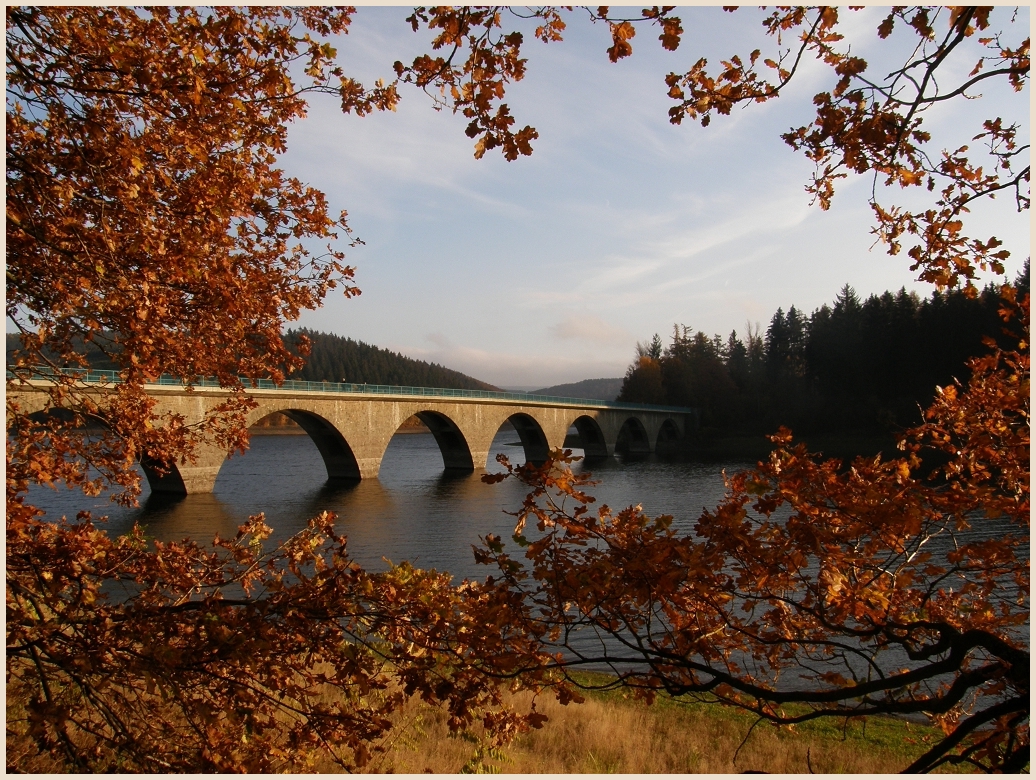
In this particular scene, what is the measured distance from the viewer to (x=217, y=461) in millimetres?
28719

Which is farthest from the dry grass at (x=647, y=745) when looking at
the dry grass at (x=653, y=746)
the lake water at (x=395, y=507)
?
the lake water at (x=395, y=507)

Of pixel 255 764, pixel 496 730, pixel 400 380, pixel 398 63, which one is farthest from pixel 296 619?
pixel 400 380

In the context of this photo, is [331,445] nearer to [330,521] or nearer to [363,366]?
[330,521]

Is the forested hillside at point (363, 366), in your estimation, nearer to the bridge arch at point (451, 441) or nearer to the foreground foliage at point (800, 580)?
the bridge arch at point (451, 441)

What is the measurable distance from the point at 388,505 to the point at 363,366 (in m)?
110

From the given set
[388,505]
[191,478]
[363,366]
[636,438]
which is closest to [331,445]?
[191,478]

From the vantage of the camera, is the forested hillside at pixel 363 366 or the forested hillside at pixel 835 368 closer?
the forested hillside at pixel 835 368

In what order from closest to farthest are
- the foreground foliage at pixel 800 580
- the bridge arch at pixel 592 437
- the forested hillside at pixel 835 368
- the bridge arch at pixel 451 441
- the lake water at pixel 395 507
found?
the foreground foliage at pixel 800 580 → the lake water at pixel 395 507 → the bridge arch at pixel 451 441 → the forested hillside at pixel 835 368 → the bridge arch at pixel 592 437

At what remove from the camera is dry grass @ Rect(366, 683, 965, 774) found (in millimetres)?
6859

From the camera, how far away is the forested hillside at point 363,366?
12725 cm

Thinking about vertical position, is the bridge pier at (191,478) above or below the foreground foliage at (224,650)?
below

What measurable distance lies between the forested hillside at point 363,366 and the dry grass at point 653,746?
383ft

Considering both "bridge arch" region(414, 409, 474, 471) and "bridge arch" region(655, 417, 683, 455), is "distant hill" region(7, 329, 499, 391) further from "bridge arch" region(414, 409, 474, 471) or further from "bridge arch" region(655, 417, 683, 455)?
"bridge arch" region(414, 409, 474, 471)

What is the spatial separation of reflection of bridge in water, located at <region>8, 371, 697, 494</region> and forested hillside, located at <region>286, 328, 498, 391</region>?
2841 inches
